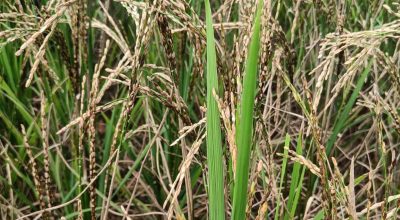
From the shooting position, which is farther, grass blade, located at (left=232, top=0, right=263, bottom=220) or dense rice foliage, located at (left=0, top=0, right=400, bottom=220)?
dense rice foliage, located at (left=0, top=0, right=400, bottom=220)

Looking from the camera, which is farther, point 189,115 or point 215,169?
point 189,115

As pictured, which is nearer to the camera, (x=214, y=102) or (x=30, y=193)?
(x=214, y=102)

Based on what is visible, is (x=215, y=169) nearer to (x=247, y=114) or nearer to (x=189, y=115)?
(x=247, y=114)

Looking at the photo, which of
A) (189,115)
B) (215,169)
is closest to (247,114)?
(215,169)

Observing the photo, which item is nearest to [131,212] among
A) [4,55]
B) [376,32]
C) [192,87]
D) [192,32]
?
[192,87]

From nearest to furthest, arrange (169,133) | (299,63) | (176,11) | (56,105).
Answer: (176,11) → (169,133) → (56,105) → (299,63)

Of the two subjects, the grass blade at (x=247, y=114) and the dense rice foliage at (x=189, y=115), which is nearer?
the grass blade at (x=247, y=114)

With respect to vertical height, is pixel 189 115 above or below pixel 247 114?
below

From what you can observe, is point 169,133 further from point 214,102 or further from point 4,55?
point 214,102
